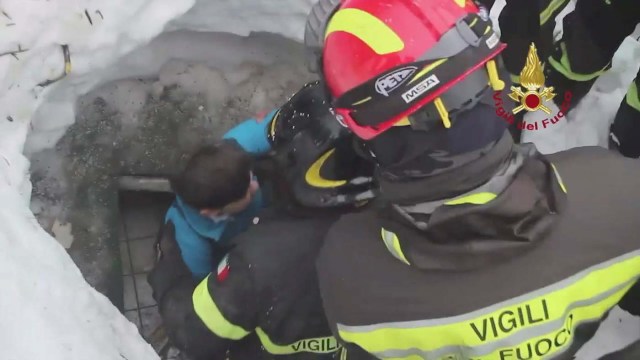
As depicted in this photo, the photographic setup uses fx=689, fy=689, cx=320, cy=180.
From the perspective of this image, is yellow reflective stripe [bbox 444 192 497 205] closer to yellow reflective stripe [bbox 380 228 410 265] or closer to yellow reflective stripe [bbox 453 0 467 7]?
yellow reflective stripe [bbox 380 228 410 265]

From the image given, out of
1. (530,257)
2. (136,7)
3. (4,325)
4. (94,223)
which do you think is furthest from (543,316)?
(94,223)

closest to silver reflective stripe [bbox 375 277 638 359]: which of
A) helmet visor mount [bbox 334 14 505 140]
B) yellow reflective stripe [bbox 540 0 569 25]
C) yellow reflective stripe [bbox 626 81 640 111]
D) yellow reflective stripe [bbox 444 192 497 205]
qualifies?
yellow reflective stripe [bbox 444 192 497 205]

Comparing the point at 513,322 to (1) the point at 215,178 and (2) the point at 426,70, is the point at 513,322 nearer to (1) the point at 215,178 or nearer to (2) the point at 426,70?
(2) the point at 426,70

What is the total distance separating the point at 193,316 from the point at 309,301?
13.0 inches

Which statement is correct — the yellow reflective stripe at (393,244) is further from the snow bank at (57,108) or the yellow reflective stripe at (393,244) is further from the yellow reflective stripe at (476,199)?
the snow bank at (57,108)

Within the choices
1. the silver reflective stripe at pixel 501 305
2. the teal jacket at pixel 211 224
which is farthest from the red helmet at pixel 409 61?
the teal jacket at pixel 211 224

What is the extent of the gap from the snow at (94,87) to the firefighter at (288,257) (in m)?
0.19

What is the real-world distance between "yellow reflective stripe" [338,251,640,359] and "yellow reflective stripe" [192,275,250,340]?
1.81 feet

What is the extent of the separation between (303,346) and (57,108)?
1.19 metres

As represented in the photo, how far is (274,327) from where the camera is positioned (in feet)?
6.25

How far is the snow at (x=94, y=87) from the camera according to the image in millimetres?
1627

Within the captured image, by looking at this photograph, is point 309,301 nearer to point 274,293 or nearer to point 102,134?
point 274,293

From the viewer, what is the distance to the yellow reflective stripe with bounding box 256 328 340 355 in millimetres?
2018

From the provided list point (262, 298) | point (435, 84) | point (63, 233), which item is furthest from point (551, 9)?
point (63, 233)
